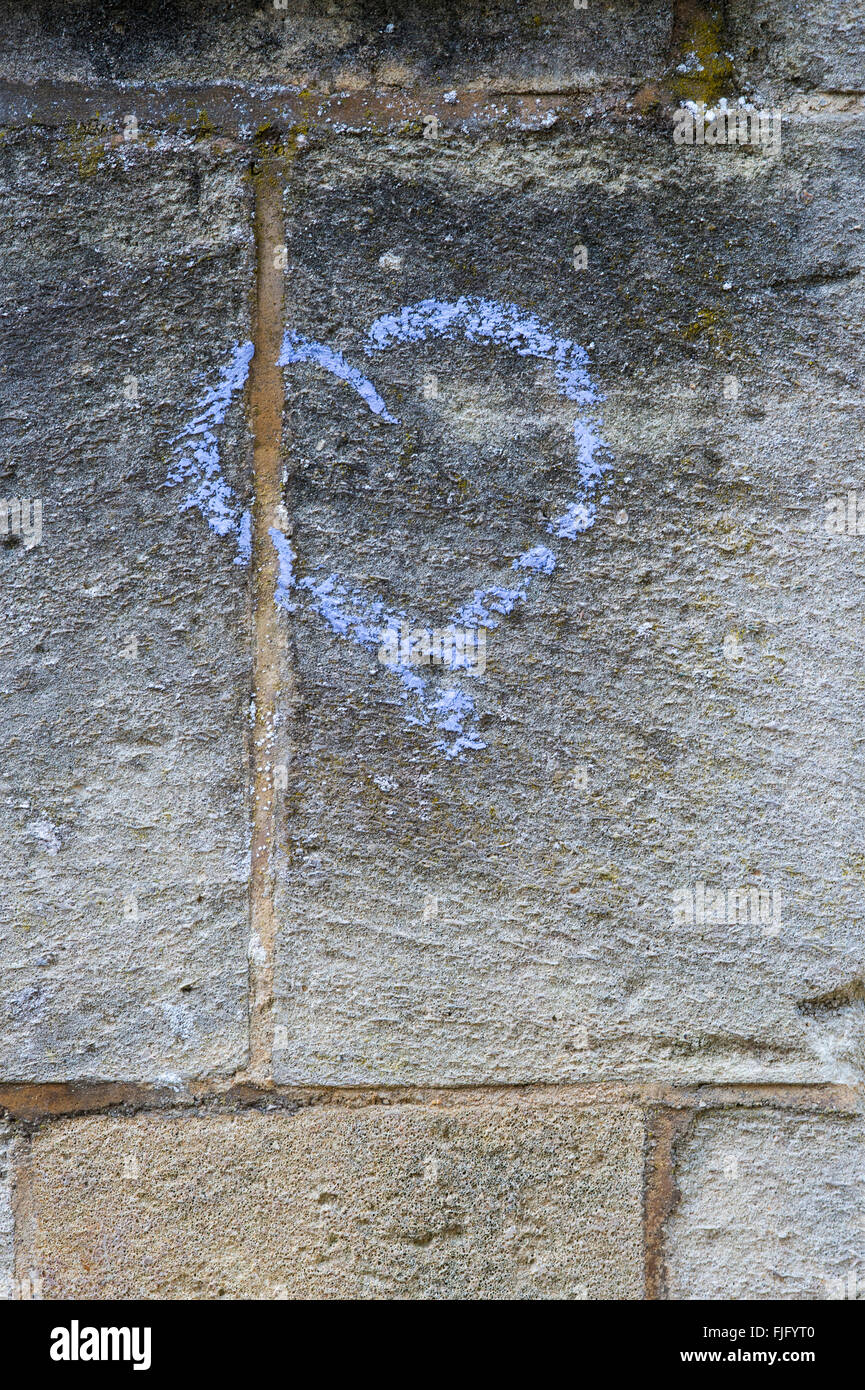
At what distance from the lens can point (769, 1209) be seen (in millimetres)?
1079

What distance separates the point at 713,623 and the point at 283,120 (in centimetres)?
83

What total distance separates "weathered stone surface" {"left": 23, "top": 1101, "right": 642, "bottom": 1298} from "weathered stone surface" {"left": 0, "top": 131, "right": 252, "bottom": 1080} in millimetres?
120

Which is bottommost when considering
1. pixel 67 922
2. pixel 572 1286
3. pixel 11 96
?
pixel 572 1286

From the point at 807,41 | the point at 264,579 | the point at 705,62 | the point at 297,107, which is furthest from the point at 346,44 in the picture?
the point at 264,579

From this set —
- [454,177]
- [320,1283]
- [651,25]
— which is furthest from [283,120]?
[320,1283]

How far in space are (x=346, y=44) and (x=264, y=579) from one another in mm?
688

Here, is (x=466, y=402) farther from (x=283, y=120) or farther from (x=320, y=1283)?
(x=320, y=1283)

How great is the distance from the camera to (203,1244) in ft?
3.53

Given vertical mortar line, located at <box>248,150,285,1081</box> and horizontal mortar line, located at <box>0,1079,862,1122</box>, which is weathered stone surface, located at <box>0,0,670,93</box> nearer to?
vertical mortar line, located at <box>248,150,285,1081</box>

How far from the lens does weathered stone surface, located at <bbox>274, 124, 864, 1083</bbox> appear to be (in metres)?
1.08

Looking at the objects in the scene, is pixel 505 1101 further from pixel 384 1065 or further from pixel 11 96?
pixel 11 96

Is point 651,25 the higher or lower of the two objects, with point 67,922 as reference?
higher

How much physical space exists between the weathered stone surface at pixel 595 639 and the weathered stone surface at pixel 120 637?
0.30ft

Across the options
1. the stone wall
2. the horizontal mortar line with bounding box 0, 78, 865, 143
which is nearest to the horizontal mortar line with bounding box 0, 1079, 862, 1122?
the stone wall
